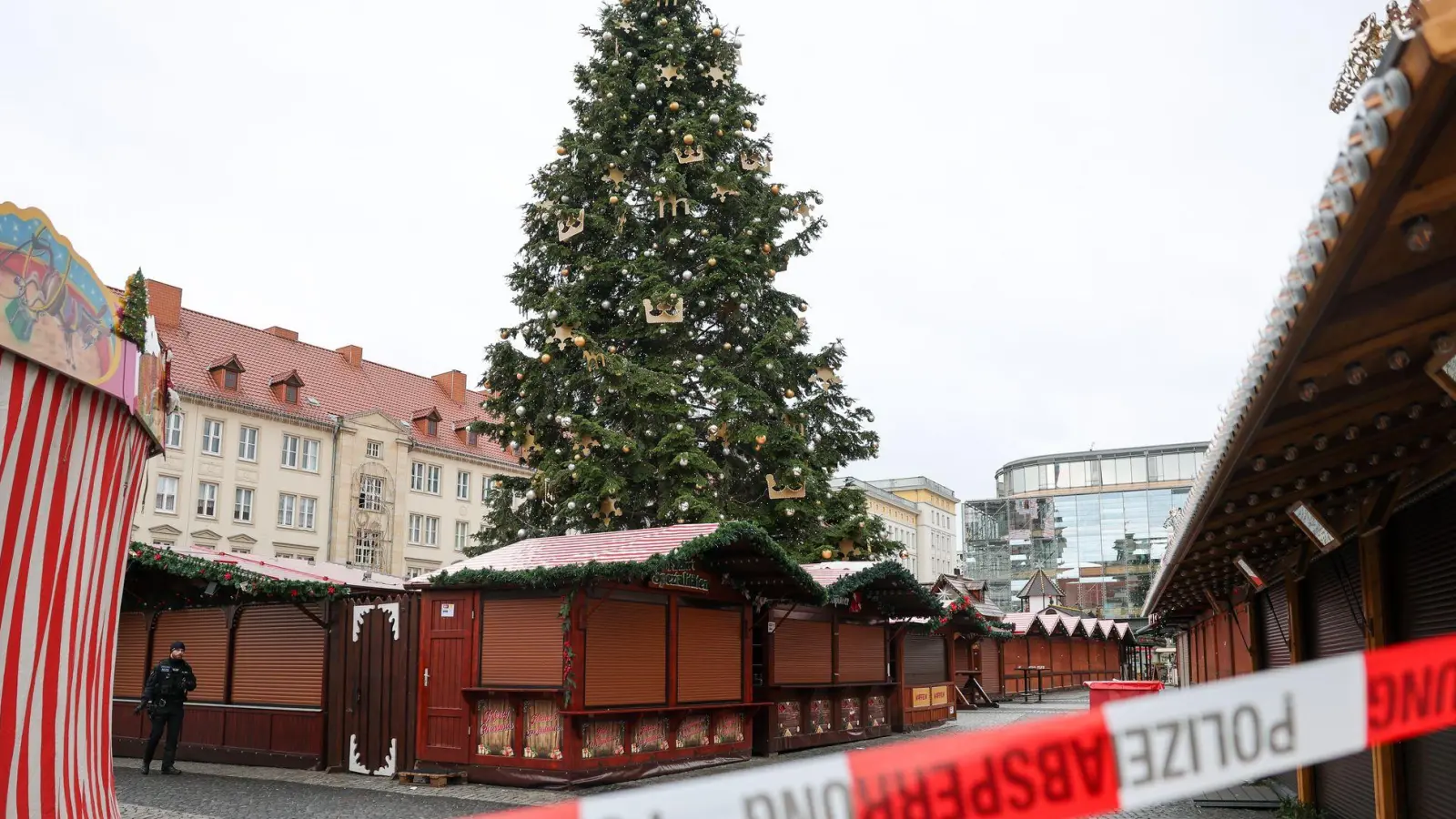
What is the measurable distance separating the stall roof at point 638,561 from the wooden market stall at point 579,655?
25 millimetres

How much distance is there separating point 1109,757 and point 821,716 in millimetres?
18579

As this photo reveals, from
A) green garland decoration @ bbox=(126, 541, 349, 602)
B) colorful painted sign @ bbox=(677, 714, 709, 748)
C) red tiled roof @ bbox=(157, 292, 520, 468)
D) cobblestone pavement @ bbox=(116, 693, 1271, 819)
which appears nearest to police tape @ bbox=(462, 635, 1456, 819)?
cobblestone pavement @ bbox=(116, 693, 1271, 819)

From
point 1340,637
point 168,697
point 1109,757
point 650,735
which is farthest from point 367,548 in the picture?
point 1109,757

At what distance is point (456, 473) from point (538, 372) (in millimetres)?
36114

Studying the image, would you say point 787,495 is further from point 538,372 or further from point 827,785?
point 827,785

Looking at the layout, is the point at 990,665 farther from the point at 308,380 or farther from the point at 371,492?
the point at 308,380

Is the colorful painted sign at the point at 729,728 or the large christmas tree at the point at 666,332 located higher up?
the large christmas tree at the point at 666,332

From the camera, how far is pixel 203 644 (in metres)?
18.5

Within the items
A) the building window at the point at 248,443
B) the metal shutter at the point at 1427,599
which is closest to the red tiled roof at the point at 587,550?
the metal shutter at the point at 1427,599

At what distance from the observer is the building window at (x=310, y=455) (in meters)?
51.4

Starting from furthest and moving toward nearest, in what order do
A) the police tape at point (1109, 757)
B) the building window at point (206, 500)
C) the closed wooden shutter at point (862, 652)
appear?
the building window at point (206, 500), the closed wooden shutter at point (862, 652), the police tape at point (1109, 757)

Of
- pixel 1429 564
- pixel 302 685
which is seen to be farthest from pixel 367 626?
pixel 1429 564

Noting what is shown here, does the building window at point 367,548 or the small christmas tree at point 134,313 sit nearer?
the small christmas tree at point 134,313

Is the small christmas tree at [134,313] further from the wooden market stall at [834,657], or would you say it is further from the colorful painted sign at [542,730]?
the wooden market stall at [834,657]
